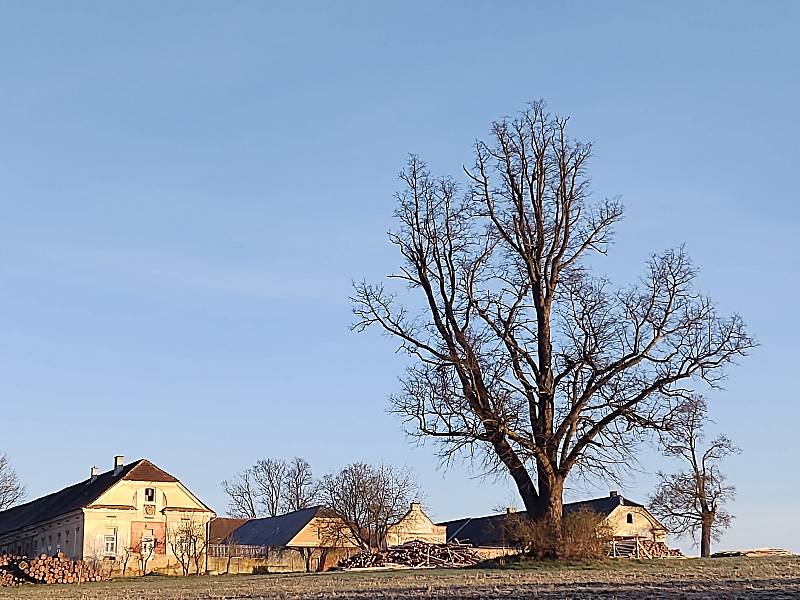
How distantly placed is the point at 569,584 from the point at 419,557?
2037cm

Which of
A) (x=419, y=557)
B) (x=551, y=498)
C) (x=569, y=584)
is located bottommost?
(x=419, y=557)

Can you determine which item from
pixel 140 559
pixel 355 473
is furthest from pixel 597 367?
pixel 355 473

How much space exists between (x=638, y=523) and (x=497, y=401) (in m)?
48.6

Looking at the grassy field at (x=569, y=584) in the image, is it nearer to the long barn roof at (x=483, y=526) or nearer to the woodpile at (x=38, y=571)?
the woodpile at (x=38, y=571)

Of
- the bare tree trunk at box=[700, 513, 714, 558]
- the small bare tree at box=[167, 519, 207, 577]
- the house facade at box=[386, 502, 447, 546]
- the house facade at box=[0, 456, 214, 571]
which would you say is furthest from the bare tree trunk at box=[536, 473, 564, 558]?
the house facade at box=[386, 502, 447, 546]

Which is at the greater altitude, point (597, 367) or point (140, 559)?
point (597, 367)

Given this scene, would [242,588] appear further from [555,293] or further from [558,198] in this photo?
[558,198]

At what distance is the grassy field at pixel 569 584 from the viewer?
689 inches

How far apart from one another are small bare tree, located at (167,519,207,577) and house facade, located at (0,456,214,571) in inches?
3.1

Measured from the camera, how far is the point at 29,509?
76.3 meters

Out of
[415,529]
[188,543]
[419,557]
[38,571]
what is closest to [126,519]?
[188,543]

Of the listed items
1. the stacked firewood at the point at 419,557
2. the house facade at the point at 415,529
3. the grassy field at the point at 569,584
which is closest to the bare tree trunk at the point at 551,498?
the grassy field at the point at 569,584

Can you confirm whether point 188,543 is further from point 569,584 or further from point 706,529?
point 569,584

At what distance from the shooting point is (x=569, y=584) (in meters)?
20.1
